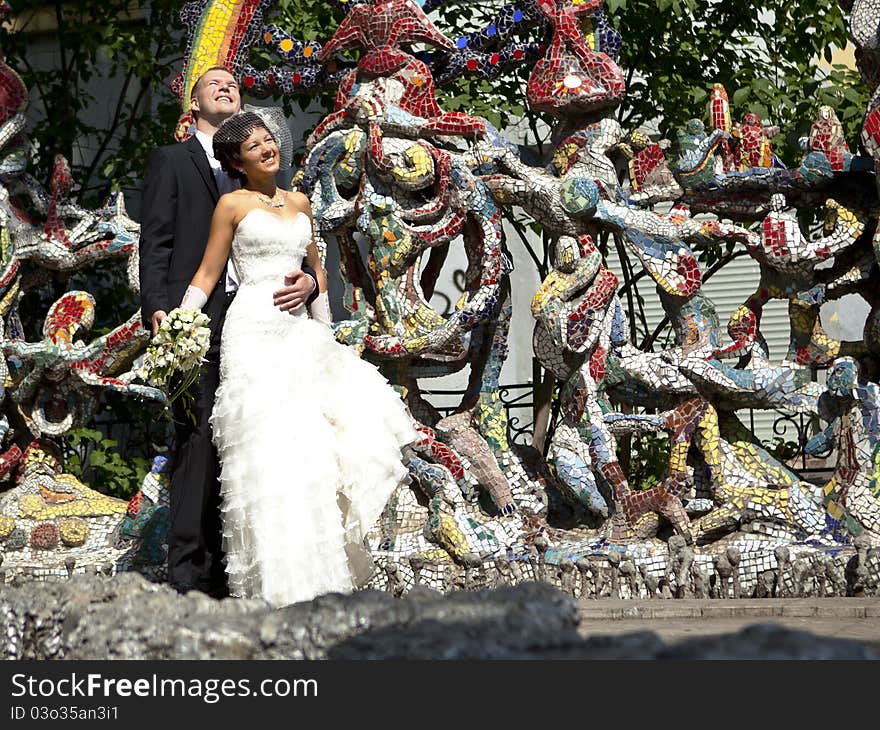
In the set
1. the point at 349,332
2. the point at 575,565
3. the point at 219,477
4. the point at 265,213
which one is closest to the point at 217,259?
the point at 265,213

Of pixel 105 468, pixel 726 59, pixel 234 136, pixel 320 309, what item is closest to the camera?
pixel 234 136

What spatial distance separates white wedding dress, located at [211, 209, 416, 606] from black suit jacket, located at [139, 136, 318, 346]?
162 millimetres

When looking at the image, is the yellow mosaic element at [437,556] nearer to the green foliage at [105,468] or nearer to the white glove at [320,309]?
the white glove at [320,309]

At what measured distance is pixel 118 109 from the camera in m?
11.9

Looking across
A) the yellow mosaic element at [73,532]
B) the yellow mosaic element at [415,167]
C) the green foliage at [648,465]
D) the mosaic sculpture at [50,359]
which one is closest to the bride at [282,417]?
the yellow mosaic element at [415,167]

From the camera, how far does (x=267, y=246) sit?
19.3 feet

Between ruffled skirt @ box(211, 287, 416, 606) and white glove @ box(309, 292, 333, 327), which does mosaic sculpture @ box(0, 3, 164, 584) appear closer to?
white glove @ box(309, 292, 333, 327)

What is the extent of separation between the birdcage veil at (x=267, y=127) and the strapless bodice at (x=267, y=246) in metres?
0.27

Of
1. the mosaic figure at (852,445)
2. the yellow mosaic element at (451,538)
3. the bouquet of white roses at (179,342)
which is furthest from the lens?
the yellow mosaic element at (451,538)

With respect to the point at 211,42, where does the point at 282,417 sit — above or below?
below

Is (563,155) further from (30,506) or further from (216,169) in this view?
(30,506)

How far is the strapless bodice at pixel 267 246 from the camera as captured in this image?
585cm

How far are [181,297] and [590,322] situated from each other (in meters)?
2.16

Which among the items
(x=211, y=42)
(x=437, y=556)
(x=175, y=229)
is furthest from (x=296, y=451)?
(x=211, y=42)
